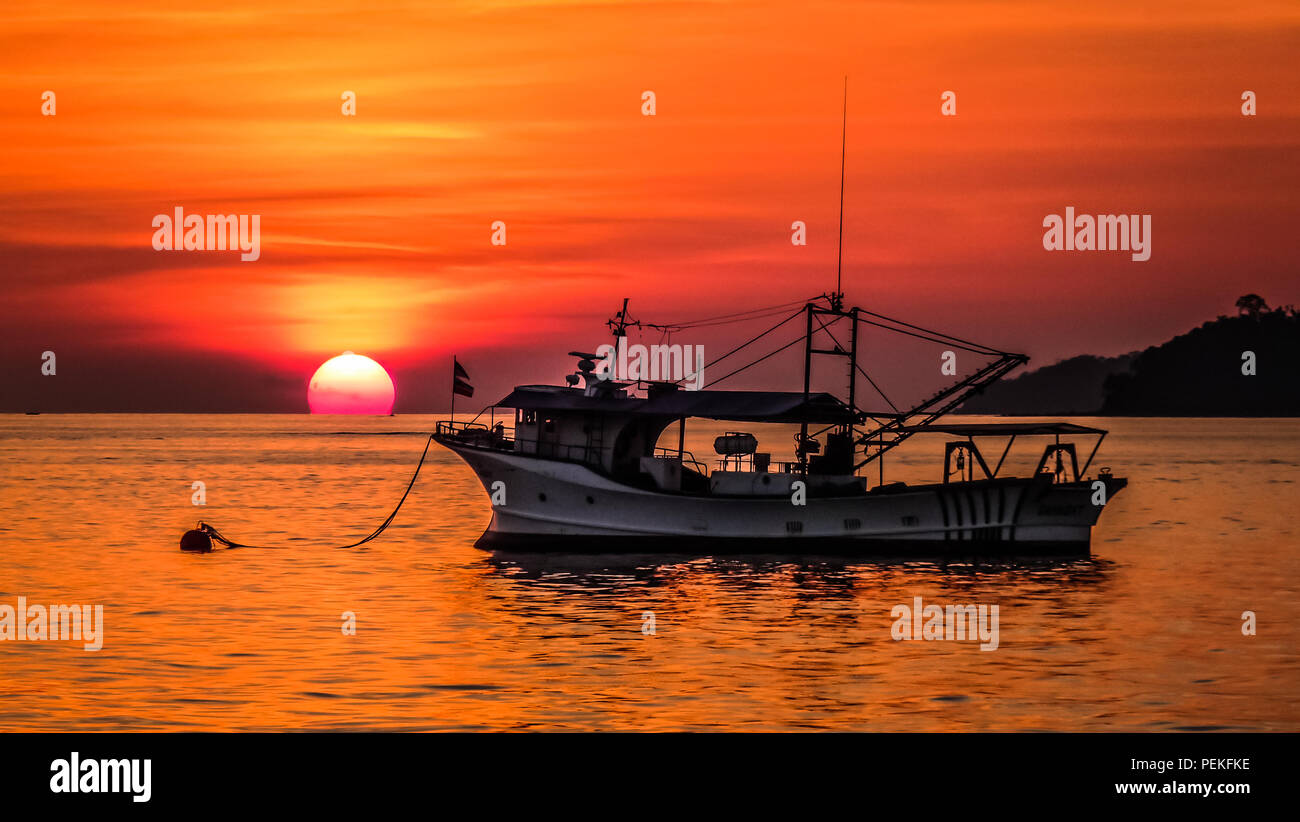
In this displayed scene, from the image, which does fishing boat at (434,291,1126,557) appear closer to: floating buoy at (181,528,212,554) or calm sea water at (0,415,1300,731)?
calm sea water at (0,415,1300,731)

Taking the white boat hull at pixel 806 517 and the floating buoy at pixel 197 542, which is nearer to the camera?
the white boat hull at pixel 806 517

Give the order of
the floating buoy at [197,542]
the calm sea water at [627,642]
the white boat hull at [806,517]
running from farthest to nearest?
the floating buoy at [197,542], the white boat hull at [806,517], the calm sea water at [627,642]

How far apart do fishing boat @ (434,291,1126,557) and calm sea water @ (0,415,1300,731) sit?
129cm

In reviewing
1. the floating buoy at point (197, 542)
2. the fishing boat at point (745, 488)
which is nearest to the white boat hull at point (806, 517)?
the fishing boat at point (745, 488)

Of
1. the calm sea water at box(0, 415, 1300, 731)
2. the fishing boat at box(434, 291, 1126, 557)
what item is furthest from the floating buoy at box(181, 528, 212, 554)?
the fishing boat at box(434, 291, 1126, 557)

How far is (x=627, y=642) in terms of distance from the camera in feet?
105

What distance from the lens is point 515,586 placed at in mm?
44344

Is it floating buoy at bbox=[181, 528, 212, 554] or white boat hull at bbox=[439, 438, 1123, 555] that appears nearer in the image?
white boat hull at bbox=[439, 438, 1123, 555]

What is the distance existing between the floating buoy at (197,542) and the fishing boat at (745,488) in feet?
44.8

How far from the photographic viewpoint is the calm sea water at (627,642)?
78.3 feet

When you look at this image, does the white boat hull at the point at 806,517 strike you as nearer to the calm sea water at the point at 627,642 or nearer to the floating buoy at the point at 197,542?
the calm sea water at the point at 627,642

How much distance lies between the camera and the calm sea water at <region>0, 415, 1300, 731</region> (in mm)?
23875

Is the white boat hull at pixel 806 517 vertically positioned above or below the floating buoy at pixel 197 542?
above
